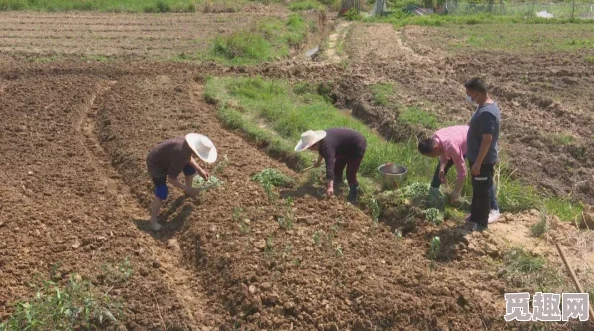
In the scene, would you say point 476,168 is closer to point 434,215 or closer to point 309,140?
point 434,215

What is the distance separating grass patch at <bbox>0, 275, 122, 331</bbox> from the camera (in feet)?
17.4

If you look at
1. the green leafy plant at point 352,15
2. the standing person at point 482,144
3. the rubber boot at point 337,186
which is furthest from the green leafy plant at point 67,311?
the green leafy plant at point 352,15

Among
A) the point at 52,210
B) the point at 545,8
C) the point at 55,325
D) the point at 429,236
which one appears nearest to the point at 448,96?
the point at 429,236

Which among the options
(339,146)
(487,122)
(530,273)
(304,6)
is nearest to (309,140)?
(339,146)

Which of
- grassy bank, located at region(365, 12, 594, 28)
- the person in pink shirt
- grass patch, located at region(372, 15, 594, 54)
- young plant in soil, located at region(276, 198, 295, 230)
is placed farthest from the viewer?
grassy bank, located at region(365, 12, 594, 28)

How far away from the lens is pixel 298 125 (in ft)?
35.9

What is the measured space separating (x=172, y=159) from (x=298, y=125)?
4196mm

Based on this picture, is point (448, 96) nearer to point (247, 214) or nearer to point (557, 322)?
point (247, 214)

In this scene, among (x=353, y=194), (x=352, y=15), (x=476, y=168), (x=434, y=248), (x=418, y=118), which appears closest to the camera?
(x=476, y=168)

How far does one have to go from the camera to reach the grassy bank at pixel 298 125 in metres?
8.12

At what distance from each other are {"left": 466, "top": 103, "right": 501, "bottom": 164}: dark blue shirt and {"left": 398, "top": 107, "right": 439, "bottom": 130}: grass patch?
4.51m

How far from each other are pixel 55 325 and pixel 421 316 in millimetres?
3304

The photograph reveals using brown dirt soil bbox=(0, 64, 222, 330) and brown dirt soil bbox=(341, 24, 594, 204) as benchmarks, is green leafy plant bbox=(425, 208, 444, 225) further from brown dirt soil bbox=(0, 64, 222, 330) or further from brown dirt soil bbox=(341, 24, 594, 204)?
brown dirt soil bbox=(0, 64, 222, 330)

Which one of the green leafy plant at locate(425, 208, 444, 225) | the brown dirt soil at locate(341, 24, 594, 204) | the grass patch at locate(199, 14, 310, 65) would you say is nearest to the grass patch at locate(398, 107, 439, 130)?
the brown dirt soil at locate(341, 24, 594, 204)
